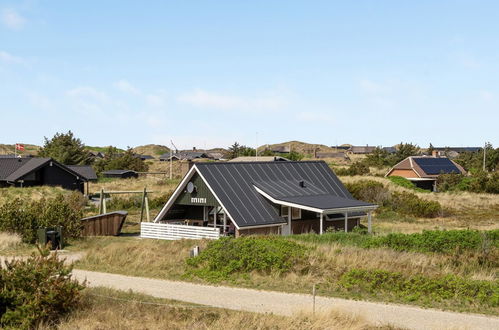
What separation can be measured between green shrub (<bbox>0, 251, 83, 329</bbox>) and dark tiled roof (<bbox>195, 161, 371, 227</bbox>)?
14172 millimetres

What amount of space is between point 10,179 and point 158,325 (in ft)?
141

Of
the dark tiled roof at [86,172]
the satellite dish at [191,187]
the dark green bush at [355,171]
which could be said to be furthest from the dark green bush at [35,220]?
the dark green bush at [355,171]

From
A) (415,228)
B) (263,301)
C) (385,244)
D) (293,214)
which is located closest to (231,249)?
(263,301)

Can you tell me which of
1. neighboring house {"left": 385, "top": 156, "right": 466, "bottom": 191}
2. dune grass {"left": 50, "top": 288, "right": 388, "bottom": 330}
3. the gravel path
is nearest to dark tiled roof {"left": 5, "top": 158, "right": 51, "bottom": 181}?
the gravel path

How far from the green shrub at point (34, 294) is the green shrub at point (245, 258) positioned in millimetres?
5963

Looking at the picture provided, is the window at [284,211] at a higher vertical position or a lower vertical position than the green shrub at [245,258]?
higher

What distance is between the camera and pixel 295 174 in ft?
112

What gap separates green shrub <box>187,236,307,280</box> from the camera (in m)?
19.0

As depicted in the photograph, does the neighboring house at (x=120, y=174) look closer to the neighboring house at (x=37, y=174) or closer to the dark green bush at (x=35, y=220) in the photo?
the neighboring house at (x=37, y=174)

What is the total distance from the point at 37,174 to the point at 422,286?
147ft

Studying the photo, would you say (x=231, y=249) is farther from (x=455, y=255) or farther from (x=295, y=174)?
(x=295, y=174)

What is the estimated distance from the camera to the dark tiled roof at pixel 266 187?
2900 centimetres

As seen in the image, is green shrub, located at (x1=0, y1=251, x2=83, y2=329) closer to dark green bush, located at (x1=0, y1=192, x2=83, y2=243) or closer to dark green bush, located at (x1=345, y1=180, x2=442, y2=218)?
dark green bush, located at (x1=0, y1=192, x2=83, y2=243)

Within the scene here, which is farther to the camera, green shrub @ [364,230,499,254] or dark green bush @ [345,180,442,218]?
dark green bush @ [345,180,442,218]
